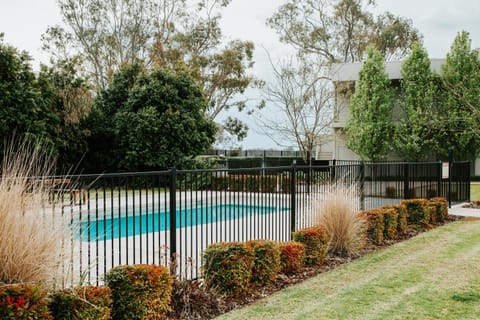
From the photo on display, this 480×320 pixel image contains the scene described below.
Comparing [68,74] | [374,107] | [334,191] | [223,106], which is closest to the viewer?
[334,191]

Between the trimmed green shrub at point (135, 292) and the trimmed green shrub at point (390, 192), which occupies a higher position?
the trimmed green shrub at point (390, 192)

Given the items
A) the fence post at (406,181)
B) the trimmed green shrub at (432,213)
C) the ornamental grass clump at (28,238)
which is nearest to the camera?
the ornamental grass clump at (28,238)

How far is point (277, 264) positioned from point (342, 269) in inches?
49.3

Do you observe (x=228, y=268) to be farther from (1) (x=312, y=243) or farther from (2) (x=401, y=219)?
(2) (x=401, y=219)

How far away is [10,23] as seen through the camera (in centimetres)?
A: 2209

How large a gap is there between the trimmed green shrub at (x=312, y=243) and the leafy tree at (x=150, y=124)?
13.6m

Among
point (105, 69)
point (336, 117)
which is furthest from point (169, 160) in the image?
point (105, 69)

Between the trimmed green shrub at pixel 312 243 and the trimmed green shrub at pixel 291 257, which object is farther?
the trimmed green shrub at pixel 312 243

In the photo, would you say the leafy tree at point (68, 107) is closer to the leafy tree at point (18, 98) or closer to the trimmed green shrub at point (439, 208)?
the leafy tree at point (18, 98)

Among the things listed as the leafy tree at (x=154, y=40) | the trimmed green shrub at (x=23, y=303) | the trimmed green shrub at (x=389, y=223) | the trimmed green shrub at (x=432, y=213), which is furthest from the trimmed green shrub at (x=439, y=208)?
the leafy tree at (x=154, y=40)

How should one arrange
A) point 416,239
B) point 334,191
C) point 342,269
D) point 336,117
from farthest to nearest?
point 336,117, point 416,239, point 334,191, point 342,269

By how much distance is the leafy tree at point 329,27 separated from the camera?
33.4 m

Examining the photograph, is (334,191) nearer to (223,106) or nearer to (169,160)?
(169,160)

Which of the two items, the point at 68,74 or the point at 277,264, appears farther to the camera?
the point at 68,74
